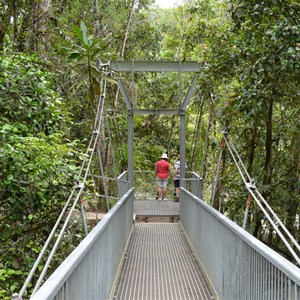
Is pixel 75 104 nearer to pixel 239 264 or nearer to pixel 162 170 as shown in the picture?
pixel 162 170

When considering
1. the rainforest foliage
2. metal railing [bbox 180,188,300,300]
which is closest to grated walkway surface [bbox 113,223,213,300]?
metal railing [bbox 180,188,300,300]

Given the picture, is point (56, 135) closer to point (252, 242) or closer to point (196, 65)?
point (252, 242)

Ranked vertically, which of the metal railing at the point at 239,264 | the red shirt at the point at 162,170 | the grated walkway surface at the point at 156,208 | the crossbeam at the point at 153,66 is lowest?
the grated walkway surface at the point at 156,208

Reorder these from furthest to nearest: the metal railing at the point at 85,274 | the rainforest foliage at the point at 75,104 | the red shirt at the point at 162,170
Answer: the red shirt at the point at 162,170 → the rainforest foliage at the point at 75,104 → the metal railing at the point at 85,274

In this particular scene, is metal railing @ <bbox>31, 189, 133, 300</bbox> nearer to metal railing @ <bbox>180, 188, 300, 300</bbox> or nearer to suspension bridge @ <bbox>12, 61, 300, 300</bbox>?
suspension bridge @ <bbox>12, 61, 300, 300</bbox>

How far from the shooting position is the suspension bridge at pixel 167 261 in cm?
271

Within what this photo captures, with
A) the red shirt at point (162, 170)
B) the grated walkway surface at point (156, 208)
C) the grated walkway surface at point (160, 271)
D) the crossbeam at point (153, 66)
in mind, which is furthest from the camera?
the red shirt at point (162, 170)

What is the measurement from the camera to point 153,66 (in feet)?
34.8

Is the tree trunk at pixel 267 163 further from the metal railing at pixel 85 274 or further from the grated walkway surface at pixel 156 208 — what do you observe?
the metal railing at pixel 85 274

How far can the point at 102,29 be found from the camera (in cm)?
1461

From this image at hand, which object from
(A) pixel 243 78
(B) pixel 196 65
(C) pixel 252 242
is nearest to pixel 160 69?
(B) pixel 196 65

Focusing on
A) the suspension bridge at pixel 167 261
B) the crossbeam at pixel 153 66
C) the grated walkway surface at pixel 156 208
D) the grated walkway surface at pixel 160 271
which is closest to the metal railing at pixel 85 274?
the suspension bridge at pixel 167 261

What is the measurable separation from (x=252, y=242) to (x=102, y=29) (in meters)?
12.3

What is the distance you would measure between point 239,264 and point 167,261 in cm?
347
